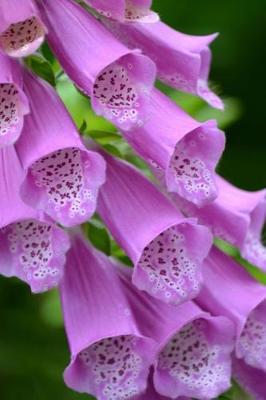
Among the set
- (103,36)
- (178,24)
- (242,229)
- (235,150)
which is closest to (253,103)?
(235,150)

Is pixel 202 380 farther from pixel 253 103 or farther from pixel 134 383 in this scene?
pixel 253 103

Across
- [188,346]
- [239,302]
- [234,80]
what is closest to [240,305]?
[239,302]

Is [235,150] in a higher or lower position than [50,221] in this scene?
lower

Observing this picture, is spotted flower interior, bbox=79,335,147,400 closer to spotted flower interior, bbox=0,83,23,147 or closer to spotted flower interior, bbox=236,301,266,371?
spotted flower interior, bbox=236,301,266,371

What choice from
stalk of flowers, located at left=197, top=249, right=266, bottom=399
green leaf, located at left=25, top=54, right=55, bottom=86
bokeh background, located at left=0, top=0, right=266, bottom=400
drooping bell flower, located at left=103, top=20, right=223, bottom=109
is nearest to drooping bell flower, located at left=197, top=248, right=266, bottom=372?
stalk of flowers, located at left=197, top=249, right=266, bottom=399

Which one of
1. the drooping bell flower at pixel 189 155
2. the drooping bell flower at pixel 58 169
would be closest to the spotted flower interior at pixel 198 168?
the drooping bell flower at pixel 189 155

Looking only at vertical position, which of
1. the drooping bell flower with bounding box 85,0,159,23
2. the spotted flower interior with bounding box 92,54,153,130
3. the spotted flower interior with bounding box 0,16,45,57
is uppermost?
the drooping bell flower with bounding box 85,0,159,23

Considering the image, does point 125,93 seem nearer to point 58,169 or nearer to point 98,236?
point 58,169
